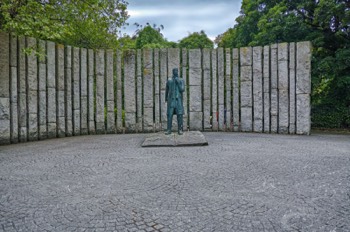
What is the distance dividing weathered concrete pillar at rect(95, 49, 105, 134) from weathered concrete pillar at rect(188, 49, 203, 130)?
286 centimetres

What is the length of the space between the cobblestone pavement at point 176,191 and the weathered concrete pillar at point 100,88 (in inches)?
145

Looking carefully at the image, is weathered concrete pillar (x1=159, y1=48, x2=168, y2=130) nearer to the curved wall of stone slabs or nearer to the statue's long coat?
the curved wall of stone slabs

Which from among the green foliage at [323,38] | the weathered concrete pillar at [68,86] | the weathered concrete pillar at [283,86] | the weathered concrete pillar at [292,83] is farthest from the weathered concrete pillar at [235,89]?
the weathered concrete pillar at [68,86]

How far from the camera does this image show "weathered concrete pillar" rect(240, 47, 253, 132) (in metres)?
10.0

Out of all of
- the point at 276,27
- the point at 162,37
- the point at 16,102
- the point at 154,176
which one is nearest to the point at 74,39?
the point at 16,102

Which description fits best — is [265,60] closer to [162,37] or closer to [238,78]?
[238,78]

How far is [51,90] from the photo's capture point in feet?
29.0

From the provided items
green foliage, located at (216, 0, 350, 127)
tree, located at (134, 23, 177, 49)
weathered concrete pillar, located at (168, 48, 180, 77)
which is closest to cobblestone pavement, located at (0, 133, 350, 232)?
weathered concrete pillar, located at (168, 48, 180, 77)

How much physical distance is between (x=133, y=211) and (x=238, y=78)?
25.7 ft

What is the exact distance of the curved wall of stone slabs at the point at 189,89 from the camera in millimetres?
9438

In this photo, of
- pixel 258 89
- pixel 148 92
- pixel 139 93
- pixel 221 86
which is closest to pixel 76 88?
pixel 139 93

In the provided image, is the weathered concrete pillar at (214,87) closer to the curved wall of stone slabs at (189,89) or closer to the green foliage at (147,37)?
the curved wall of stone slabs at (189,89)

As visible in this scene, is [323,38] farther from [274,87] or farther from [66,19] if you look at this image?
[66,19]

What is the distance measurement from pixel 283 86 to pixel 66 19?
7.15 m
